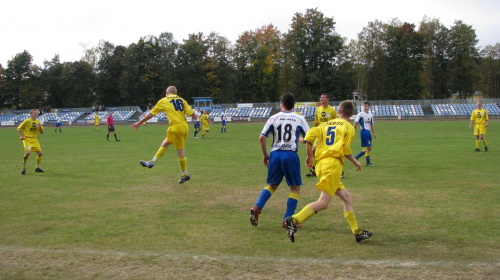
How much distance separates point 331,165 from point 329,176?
0.16 m

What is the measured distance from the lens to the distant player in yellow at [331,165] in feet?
17.5

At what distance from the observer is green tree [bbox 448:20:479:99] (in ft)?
213

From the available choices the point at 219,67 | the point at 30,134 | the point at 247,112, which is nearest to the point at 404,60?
the point at 247,112

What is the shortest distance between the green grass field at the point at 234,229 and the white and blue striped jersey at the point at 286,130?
131cm

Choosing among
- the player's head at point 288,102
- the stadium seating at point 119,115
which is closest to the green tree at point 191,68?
the stadium seating at point 119,115

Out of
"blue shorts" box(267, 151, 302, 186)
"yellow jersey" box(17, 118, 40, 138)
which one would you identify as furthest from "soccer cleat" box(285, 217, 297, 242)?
"yellow jersey" box(17, 118, 40, 138)

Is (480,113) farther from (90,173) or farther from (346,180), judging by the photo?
(90,173)

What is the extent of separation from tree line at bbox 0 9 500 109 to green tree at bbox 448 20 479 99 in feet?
0.48

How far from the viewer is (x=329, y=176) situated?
5.34 m

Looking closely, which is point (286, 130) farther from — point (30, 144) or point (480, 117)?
point (480, 117)

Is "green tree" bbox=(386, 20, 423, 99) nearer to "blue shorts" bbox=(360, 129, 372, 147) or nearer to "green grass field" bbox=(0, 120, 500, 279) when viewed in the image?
"blue shorts" bbox=(360, 129, 372, 147)

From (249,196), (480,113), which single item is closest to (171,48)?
(480,113)

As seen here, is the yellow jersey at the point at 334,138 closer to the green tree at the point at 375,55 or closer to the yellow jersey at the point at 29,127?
the yellow jersey at the point at 29,127

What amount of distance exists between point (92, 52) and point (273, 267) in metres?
88.9
